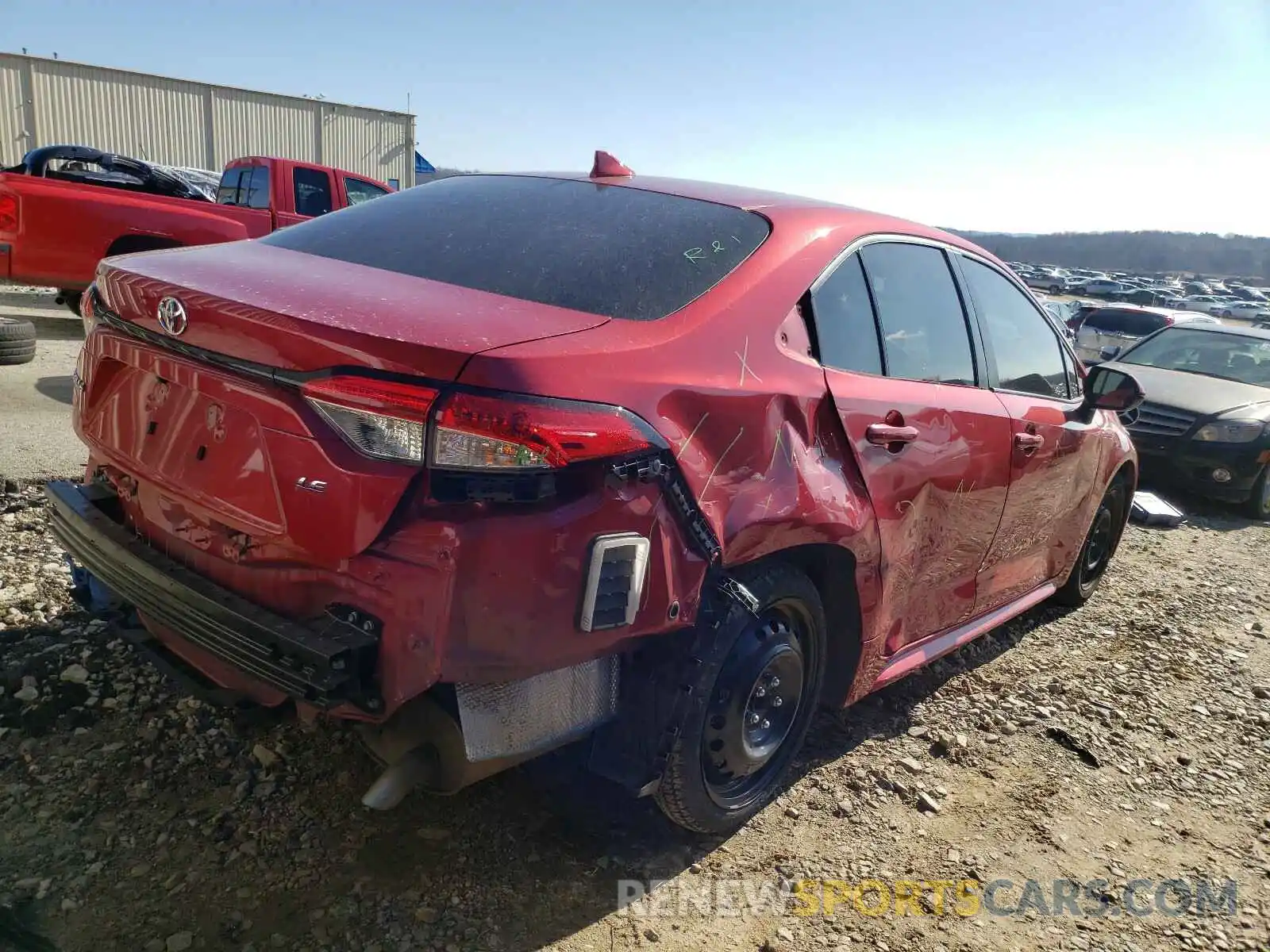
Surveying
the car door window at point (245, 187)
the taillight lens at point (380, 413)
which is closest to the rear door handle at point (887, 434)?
the taillight lens at point (380, 413)

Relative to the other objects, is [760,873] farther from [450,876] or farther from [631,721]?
[450,876]

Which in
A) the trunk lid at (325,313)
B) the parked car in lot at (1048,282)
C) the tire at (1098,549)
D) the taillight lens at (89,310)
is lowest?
the parked car in lot at (1048,282)

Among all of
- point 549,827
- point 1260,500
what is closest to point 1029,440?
point 549,827

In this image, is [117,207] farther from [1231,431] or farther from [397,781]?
[1231,431]

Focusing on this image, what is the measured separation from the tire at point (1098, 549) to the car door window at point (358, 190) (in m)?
8.83

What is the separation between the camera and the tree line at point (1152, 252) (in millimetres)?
101875

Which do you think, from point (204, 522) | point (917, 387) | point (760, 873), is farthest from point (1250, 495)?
point (204, 522)

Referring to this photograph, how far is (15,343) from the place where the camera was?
23.7ft

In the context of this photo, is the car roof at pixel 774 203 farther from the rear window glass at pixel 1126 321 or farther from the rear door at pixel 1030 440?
the rear window glass at pixel 1126 321

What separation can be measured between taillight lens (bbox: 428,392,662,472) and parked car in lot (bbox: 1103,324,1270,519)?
251 inches

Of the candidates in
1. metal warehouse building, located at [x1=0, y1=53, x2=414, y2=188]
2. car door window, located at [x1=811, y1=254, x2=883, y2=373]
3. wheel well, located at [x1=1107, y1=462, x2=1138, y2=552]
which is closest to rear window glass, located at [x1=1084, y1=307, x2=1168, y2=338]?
wheel well, located at [x1=1107, y1=462, x2=1138, y2=552]

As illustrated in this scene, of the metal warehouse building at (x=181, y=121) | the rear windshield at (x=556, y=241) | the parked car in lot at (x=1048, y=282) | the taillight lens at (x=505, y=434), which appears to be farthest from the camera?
the parked car in lot at (x=1048, y=282)

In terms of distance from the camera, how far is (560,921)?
7.68 ft

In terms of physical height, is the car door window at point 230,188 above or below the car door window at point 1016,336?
below
